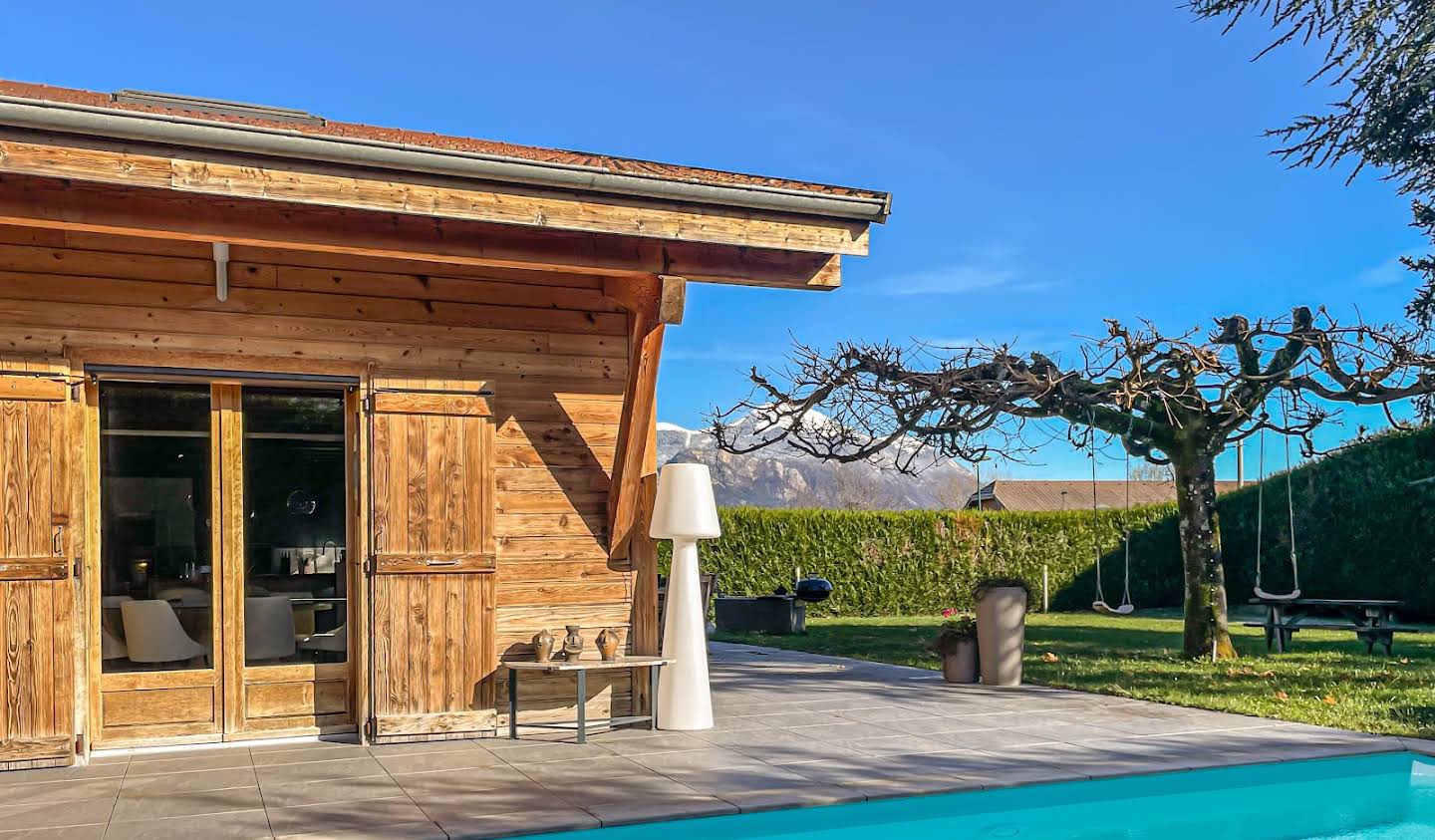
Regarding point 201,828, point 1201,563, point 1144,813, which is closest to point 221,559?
point 201,828

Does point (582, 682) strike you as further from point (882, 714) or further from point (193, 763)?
point (882, 714)

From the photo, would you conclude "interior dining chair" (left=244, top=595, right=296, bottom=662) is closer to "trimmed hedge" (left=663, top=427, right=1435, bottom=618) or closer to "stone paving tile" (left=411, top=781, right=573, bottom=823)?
"stone paving tile" (left=411, top=781, right=573, bottom=823)

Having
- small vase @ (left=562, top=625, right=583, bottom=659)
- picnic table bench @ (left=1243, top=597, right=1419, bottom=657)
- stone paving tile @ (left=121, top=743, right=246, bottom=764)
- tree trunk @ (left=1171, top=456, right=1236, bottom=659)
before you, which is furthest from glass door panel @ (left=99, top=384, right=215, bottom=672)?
picnic table bench @ (left=1243, top=597, right=1419, bottom=657)

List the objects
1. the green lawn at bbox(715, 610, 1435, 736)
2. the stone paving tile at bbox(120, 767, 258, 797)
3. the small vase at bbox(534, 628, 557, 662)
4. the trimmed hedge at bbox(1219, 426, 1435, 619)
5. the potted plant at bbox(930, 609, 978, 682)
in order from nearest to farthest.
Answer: the stone paving tile at bbox(120, 767, 258, 797) < the small vase at bbox(534, 628, 557, 662) < the green lawn at bbox(715, 610, 1435, 736) < the potted plant at bbox(930, 609, 978, 682) < the trimmed hedge at bbox(1219, 426, 1435, 619)

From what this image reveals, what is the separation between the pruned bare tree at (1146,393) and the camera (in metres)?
9.94

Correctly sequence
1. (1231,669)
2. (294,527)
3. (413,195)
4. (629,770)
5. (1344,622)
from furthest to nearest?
(1344,622), (1231,669), (294,527), (629,770), (413,195)

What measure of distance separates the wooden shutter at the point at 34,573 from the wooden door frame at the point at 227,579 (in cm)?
12

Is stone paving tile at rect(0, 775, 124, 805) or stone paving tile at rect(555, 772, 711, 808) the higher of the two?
stone paving tile at rect(0, 775, 124, 805)

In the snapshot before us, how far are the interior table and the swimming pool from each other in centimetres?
185

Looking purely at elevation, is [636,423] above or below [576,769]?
above

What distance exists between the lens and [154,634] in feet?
21.3

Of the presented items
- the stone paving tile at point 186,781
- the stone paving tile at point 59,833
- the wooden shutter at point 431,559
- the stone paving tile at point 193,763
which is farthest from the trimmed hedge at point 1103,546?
the stone paving tile at point 59,833

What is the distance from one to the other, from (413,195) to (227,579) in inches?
97.7

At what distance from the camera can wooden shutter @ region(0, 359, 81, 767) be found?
19.7 ft
